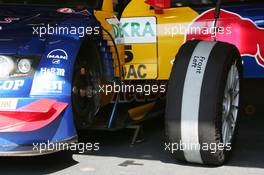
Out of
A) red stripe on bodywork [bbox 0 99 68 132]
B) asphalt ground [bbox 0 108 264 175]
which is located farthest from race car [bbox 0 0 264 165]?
asphalt ground [bbox 0 108 264 175]

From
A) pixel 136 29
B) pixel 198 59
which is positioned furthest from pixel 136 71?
pixel 198 59

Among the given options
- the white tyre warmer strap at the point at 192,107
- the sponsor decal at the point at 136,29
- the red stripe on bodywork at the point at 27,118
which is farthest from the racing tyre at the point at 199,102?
the red stripe on bodywork at the point at 27,118

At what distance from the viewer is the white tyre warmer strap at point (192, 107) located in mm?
4102

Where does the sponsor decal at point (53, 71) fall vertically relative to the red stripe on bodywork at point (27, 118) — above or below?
above

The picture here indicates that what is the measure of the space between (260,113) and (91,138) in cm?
273

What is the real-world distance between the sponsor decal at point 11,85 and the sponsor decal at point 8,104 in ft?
0.28

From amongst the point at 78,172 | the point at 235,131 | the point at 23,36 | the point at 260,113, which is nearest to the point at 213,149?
the point at 235,131

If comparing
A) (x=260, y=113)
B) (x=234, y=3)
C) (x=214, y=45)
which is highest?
(x=234, y=3)

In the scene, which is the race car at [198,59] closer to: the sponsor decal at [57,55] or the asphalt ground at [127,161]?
→ the asphalt ground at [127,161]

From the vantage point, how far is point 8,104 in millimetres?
3840

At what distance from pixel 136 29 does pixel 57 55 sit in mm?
1100

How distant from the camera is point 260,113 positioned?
23.3 ft

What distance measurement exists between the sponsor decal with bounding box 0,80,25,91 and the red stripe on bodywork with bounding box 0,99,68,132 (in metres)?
0.17

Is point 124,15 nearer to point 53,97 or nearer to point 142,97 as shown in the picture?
point 142,97
